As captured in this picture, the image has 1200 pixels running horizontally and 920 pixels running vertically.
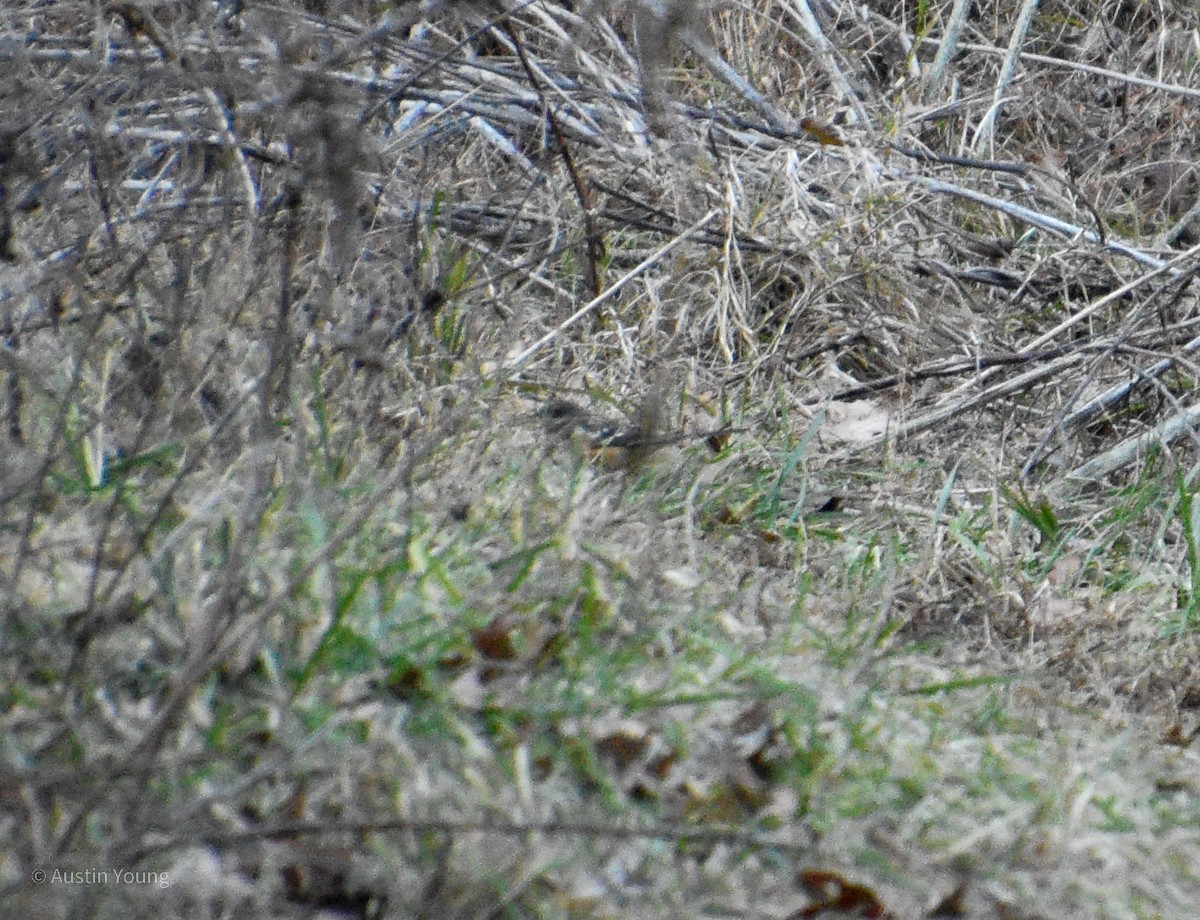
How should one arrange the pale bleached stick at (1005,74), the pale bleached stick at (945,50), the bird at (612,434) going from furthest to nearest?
the pale bleached stick at (945,50)
the pale bleached stick at (1005,74)
the bird at (612,434)

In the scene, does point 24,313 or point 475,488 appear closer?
point 475,488

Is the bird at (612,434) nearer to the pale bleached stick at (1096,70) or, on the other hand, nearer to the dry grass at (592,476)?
the dry grass at (592,476)

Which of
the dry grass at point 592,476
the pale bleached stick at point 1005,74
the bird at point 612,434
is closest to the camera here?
the dry grass at point 592,476

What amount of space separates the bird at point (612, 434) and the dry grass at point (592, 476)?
0.08 ft

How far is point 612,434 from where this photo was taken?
338cm

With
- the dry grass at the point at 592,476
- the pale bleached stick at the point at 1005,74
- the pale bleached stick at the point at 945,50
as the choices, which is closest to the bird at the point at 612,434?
the dry grass at the point at 592,476

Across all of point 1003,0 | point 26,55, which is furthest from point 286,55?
point 1003,0

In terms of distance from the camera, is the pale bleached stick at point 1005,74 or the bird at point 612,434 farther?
the pale bleached stick at point 1005,74

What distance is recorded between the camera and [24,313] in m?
2.99

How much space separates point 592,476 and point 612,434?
40 centimetres

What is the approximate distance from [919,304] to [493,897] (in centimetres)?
304

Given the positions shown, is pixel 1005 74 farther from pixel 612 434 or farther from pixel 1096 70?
pixel 612 434

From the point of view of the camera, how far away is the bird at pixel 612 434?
3109 mm

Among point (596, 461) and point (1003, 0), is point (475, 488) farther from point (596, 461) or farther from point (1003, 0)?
point (1003, 0)
